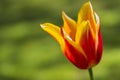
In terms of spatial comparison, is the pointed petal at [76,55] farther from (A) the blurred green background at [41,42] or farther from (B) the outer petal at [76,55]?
(A) the blurred green background at [41,42]

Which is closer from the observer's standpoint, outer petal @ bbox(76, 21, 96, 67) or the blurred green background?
outer petal @ bbox(76, 21, 96, 67)

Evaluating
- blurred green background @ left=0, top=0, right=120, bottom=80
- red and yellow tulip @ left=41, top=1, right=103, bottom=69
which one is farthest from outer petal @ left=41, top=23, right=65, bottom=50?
blurred green background @ left=0, top=0, right=120, bottom=80

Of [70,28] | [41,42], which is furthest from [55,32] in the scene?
[41,42]

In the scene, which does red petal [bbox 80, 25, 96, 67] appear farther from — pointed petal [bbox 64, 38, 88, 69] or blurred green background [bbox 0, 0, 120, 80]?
blurred green background [bbox 0, 0, 120, 80]

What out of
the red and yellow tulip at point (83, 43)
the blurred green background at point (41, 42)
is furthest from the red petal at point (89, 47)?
the blurred green background at point (41, 42)

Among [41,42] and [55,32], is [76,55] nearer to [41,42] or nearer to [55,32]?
[55,32]

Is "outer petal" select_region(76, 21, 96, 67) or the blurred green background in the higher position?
"outer petal" select_region(76, 21, 96, 67)

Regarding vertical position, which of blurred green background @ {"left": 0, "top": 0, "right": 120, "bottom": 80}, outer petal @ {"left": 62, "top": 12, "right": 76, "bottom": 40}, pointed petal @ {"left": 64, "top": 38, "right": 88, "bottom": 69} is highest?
outer petal @ {"left": 62, "top": 12, "right": 76, "bottom": 40}

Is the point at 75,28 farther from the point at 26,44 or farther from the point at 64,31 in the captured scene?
the point at 26,44
